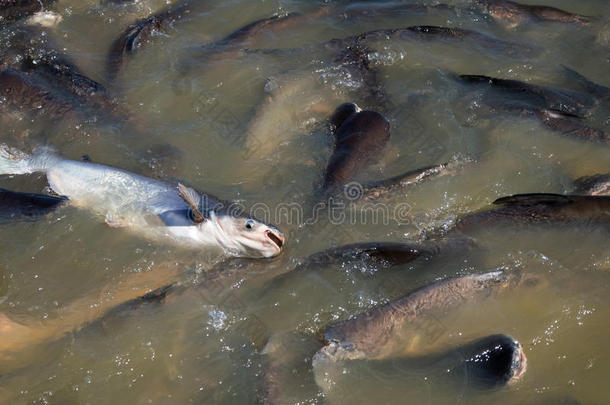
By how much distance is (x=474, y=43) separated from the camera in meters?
6.15

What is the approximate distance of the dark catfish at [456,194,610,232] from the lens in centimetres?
386

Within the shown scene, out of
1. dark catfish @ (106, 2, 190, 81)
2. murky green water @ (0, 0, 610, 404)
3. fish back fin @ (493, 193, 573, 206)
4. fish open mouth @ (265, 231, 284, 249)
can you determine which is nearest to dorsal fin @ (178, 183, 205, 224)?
murky green water @ (0, 0, 610, 404)

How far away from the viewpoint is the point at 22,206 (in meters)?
4.18

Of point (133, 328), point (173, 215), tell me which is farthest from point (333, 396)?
point (173, 215)

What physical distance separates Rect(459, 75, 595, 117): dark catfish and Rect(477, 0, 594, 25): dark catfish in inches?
60.1

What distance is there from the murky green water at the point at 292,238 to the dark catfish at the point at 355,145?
6.3 inches

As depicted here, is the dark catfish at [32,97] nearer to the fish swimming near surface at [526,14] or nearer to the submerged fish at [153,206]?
the submerged fish at [153,206]

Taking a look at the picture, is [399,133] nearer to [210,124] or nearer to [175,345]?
[210,124]

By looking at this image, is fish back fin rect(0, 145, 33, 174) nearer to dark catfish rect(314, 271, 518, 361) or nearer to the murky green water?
the murky green water

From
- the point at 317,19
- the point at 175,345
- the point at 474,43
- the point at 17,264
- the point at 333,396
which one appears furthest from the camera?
the point at 317,19

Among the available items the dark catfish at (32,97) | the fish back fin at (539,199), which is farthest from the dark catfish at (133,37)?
the fish back fin at (539,199)

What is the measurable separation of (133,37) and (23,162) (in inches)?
83.1

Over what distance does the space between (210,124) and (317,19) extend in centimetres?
240

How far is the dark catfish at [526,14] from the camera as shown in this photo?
6.49 meters
